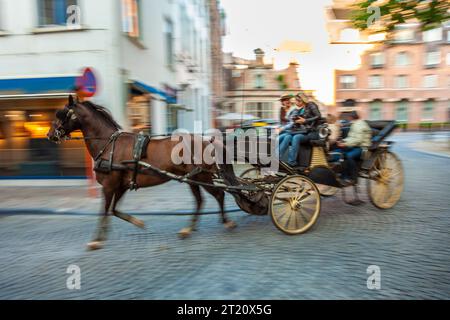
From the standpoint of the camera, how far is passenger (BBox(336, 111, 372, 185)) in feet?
20.1

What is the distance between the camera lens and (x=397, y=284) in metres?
3.50

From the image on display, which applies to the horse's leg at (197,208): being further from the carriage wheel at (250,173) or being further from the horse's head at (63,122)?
the horse's head at (63,122)

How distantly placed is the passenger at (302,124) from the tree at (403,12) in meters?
4.95

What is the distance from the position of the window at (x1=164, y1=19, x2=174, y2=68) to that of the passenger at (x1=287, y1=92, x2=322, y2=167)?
394 inches

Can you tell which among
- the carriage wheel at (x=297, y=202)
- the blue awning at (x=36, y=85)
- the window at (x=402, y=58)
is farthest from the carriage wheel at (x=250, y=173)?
the window at (x=402, y=58)

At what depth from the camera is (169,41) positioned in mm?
15406

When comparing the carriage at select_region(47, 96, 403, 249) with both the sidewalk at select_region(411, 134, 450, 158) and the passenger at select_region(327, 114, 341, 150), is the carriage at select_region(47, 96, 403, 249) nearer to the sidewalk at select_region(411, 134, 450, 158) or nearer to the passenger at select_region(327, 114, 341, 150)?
the passenger at select_region(327, 114, 341, 150)

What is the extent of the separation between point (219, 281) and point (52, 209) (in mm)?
4849

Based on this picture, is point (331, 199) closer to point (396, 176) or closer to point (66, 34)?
point (396, 176)

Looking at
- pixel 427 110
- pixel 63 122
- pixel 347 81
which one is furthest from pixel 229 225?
pixel 427 110

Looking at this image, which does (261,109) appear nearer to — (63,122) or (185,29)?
(185,29)

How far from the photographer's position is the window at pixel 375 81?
149ft

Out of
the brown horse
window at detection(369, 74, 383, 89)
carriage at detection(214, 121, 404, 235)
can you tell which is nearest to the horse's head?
the brown horse

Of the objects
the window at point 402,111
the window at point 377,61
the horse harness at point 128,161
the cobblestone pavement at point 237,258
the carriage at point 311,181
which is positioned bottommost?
the cobblestone pavement at point 237,258
